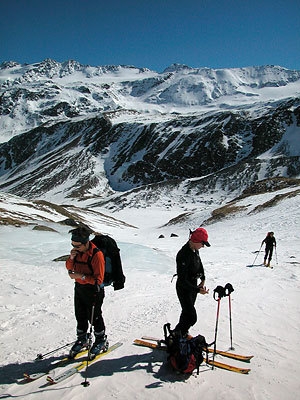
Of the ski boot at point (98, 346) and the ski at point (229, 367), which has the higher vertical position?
the ski at point (229, 367)

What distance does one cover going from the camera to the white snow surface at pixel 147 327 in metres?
5.15

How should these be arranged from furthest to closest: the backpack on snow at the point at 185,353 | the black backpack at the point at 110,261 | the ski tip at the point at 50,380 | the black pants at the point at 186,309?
the black pants at the point at 186,309 < the black backpack at the point at 110,261 < the backpack on snow at the point at 185,353 < the ski tip at the point at 50,380

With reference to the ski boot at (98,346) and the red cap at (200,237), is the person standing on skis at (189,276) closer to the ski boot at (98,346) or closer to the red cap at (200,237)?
the red cap at (200,237)

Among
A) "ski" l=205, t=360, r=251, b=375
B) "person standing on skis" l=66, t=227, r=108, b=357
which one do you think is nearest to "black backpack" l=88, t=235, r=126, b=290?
"person standing on skis" l=66, t=227, r=108, b=357

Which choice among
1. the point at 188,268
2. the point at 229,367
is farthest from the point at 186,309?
the point at 229,367

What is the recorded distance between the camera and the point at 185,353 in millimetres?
5547

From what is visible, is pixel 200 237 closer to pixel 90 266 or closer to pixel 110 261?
pixel 110 261

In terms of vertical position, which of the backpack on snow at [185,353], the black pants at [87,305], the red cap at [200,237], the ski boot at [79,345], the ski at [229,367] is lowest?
the ski boot at [79,345]

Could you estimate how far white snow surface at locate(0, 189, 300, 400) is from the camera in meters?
5.15

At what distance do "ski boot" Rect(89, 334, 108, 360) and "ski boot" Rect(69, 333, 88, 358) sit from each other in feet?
0.80

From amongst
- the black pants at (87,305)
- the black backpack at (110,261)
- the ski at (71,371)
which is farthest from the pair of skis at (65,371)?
the black backpack at (110,261)

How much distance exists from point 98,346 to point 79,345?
396 millimetres

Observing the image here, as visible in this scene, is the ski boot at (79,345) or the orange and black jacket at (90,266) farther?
the ski boot at (79,345)

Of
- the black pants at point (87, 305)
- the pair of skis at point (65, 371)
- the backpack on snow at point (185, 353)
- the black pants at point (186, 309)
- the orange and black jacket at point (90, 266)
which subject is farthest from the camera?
the black pants at point (186, 309)
